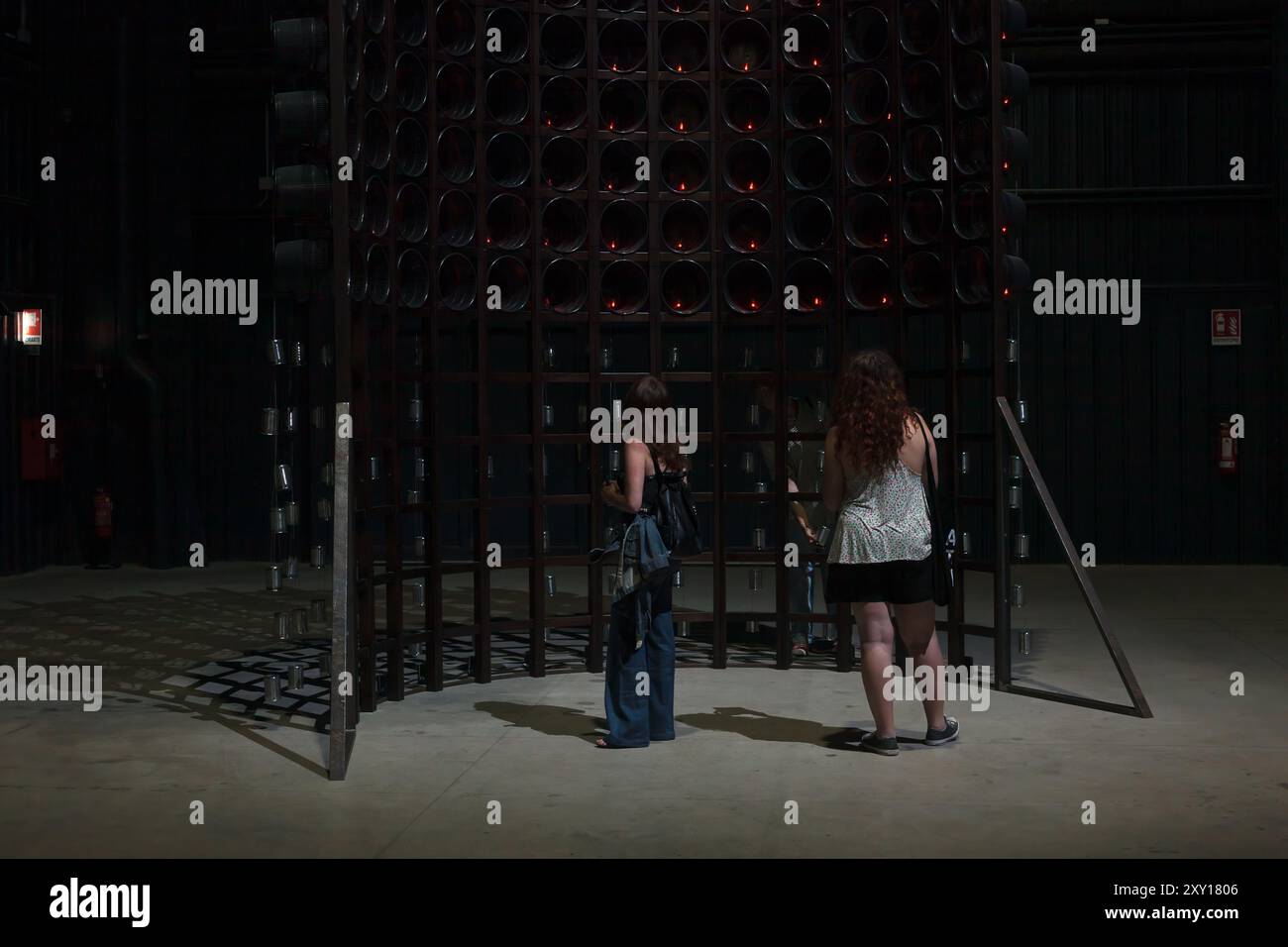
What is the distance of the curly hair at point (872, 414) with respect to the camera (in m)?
6.88

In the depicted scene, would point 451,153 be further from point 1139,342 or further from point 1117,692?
point 1139,342

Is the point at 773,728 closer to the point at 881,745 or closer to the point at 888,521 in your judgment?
the point at 881,745

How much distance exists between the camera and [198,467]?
643 inches

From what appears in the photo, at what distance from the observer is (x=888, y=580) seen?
22.8 ft

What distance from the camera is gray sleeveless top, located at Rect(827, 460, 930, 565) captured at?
692cm

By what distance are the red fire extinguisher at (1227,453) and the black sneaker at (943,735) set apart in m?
8.97


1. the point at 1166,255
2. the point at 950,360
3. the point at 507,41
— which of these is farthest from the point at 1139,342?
the point at 507,41

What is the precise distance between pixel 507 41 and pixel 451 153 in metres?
0.78

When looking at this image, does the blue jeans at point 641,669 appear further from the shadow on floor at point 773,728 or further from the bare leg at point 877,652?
the bare leg at point 877,652
